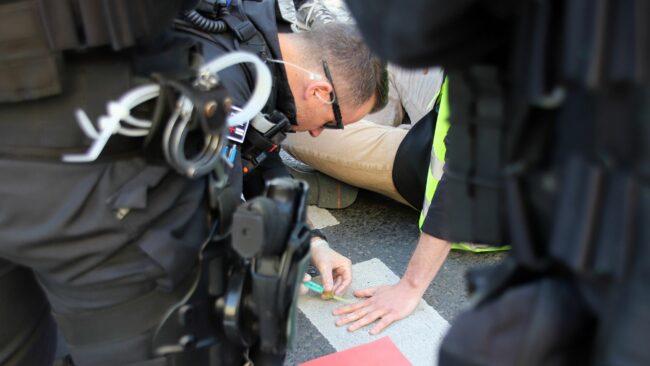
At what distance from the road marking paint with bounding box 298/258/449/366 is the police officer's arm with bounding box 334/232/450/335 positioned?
2 centimetres

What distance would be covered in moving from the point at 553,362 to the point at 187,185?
1.61 feet

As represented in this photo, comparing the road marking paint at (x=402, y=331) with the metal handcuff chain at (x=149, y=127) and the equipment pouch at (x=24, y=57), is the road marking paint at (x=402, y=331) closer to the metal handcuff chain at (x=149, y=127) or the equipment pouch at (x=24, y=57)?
the metal handcuff chain at (x=149, y=127)

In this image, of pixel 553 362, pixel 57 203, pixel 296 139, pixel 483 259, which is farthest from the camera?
pixel 296 139

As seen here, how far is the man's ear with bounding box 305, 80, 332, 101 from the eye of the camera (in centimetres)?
156

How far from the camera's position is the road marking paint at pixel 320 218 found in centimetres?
205

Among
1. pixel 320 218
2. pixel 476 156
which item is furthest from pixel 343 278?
pixel 476 156

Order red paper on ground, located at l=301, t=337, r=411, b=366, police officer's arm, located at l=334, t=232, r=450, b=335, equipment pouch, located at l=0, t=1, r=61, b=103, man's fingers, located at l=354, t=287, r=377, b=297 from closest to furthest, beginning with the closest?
equipment pouch, located at l=0, t=1, r=61, b=103 → red paper on ground, located at l=301, t=337, r=411, b=366 → police officer's arm, located at l=334, t=232, r=450, b=335 → man's fingers, located at l=354, t=287, r=377, b=297

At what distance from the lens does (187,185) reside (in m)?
0.81

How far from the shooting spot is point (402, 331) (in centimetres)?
158

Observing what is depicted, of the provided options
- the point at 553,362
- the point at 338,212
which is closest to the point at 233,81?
the point at 553,362

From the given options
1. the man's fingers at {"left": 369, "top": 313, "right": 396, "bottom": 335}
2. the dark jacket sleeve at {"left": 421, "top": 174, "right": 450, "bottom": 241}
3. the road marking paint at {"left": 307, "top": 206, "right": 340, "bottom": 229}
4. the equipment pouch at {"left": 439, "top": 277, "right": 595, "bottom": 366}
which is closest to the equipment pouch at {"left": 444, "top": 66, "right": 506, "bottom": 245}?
the equipment pouch at {"left": 439, "top": 277, "right": 595, "bottom": 366}

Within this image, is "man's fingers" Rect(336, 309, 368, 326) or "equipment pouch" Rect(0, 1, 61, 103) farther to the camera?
"man's fingers" Rect(336, 309, 368, 326)

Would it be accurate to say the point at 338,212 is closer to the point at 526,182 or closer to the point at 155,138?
the point at 155,138

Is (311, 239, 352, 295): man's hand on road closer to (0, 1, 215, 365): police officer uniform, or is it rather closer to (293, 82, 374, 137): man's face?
(293, 82, 374, 137): man's face
